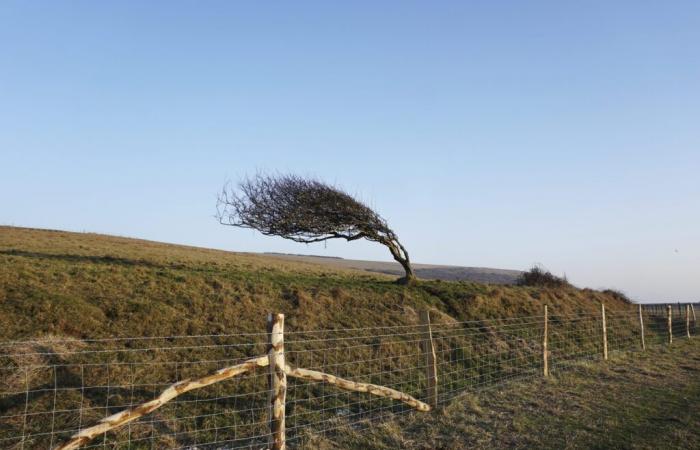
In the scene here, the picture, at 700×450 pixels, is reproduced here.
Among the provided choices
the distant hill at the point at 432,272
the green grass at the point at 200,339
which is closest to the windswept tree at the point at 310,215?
the green grass at the point at 200,339

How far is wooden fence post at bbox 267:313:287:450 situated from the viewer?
21.6 ft

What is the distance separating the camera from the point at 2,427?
7.60m

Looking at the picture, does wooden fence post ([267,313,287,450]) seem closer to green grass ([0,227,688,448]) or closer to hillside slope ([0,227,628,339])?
green grass ([0,227,688,448])

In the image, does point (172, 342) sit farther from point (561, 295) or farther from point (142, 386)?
point (561, 295)

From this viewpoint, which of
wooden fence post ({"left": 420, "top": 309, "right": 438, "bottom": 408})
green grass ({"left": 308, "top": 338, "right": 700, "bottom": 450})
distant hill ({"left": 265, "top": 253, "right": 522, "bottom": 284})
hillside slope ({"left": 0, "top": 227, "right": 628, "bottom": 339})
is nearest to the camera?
green grass ({"left": 308, "top": 338, "right": 700, "bottom": 450})

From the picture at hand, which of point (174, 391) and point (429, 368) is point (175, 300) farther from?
point (174, 391)

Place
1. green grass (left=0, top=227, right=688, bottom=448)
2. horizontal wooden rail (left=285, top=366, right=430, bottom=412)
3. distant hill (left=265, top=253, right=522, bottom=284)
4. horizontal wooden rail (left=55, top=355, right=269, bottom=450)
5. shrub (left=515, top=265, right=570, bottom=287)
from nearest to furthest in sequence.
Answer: horizontal wooden rail (left=55, top=355, right=269, bottom=450) < horizontal wooden rail (left=285, top=366, right=430, bottom=412) < green grass (left=0, top=227, right=688, bottom=448) < shrub (left=515, top=265, right=570, bottom=287) < distant hill (left=265, top=253, right=522, bottom=284)

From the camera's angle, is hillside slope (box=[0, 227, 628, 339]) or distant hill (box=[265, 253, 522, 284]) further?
distant hill (box=[265, 253, 522, 284])

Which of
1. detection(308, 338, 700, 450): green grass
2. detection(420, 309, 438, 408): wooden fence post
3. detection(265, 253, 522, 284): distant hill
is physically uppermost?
detection(265, 253, 522, 284): distant hill

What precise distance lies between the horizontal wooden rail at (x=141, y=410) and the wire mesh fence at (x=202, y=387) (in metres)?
0.09

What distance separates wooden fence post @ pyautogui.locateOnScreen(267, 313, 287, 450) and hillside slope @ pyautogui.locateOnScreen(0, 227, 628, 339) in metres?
5.59

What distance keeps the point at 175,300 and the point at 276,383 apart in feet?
24.2

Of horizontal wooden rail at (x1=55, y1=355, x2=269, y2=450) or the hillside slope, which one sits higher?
the hillside slope

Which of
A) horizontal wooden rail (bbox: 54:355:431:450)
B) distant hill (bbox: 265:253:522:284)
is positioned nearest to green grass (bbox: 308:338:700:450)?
horizontal wooden rail (bbox: 54:355:431:450)
